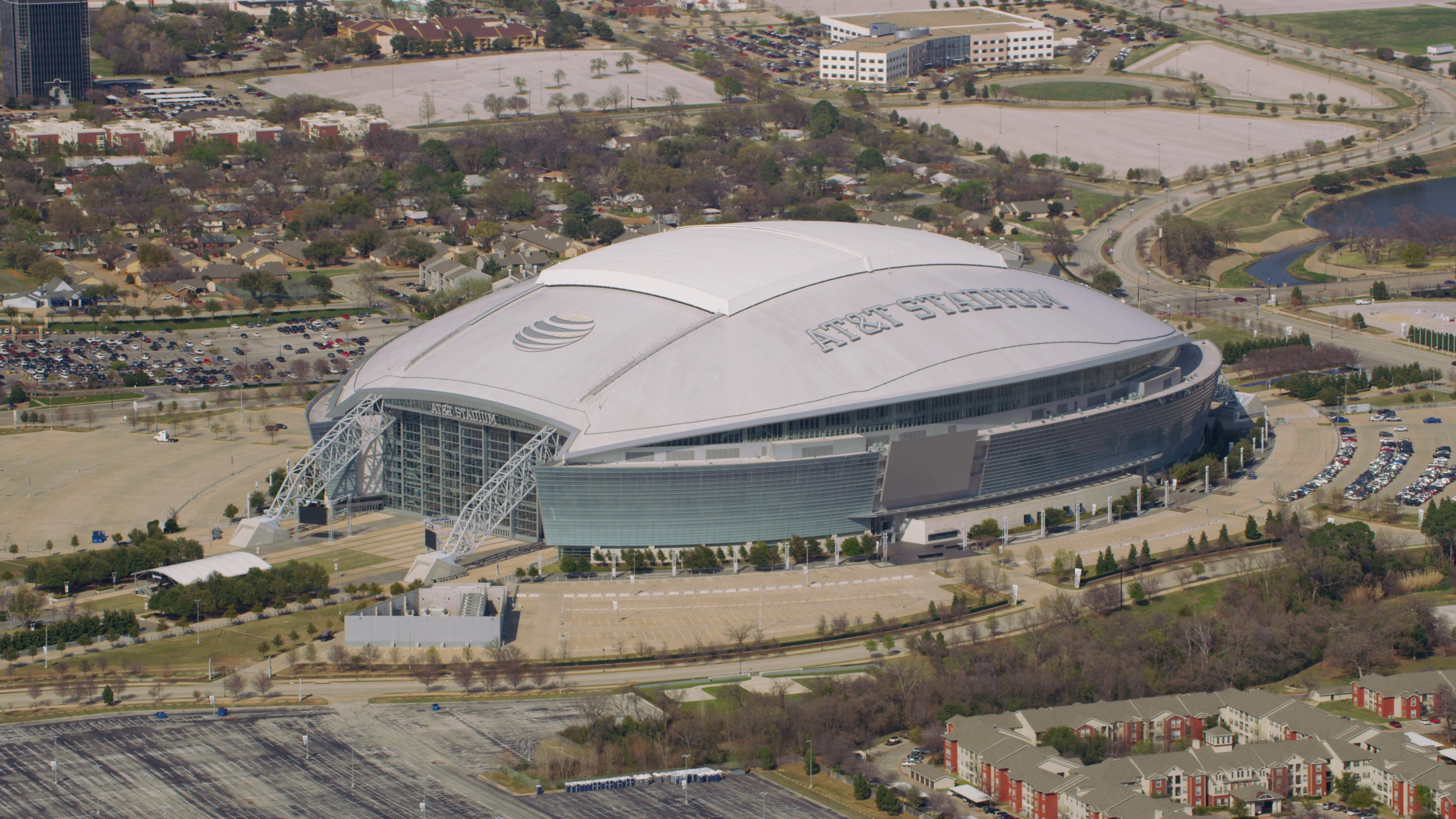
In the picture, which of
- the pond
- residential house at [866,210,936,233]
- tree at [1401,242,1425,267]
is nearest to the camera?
tree at [1401,242,1425,267]

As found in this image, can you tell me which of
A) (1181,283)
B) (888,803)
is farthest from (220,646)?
(1181,283)

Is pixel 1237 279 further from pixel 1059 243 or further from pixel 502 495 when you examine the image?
pixel 502 495

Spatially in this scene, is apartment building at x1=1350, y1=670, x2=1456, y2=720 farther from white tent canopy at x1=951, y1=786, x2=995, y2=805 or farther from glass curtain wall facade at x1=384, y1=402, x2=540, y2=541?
glass curtain wall facade at x1=384, y1=402, x2=540, y2=541

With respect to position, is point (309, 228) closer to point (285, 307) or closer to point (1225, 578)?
point (285, 307)

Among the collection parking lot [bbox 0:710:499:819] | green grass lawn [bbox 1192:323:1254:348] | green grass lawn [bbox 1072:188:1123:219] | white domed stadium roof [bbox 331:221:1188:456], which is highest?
white domed stadium roof [bbox 331:221:1188:456]

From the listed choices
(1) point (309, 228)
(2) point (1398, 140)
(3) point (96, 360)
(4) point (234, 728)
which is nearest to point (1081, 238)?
(2) point (1398, 140)

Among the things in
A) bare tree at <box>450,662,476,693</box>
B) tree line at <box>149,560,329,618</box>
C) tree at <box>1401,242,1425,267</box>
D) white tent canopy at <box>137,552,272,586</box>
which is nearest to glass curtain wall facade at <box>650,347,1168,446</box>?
bare tree at <box>450,662,476,693</box>
